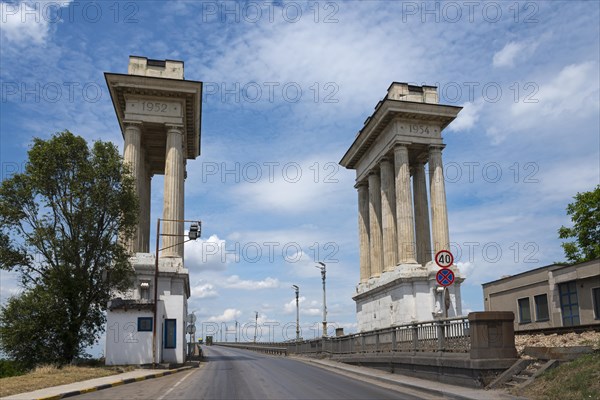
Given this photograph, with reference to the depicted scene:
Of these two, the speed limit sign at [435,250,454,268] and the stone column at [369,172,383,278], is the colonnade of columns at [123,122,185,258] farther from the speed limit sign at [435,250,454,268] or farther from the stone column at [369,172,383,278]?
the speed limit sign at [435,250,454,268]

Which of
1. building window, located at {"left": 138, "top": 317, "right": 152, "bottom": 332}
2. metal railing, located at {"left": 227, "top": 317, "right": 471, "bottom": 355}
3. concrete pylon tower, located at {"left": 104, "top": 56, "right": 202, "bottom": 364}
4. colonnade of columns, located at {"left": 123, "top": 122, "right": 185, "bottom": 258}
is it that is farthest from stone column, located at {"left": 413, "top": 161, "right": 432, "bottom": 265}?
building window, located at {"left": 138, "top": 317, "right": 152, "bottom": 332}

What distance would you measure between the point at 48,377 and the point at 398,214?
29.5m

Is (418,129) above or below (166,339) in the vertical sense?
above

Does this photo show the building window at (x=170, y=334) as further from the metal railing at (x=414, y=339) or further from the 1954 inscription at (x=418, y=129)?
the 1954 inscription at (x=418, y=129)

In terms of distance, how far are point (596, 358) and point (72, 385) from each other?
15.8 meters

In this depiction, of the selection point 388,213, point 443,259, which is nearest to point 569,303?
point 388,213

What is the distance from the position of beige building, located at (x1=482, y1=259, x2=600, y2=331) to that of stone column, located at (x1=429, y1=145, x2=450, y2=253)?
529 centimetres

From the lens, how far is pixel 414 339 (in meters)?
21.3

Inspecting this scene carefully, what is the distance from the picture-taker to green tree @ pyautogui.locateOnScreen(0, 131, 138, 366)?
2675cm

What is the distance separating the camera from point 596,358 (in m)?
12.1

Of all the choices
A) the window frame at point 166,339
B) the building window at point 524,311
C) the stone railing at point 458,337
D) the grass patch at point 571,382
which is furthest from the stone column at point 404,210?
the grass patch at point 571,382

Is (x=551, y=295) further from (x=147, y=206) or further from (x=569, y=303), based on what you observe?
(x=147, y=206)

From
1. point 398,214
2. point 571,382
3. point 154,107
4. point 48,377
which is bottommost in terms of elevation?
point 48,377

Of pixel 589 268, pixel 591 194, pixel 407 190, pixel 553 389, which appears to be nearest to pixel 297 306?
pixel 407 190
